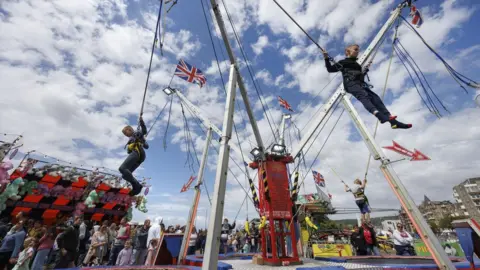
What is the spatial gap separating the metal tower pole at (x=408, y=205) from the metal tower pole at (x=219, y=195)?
3.65 metres

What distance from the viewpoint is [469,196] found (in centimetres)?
7788

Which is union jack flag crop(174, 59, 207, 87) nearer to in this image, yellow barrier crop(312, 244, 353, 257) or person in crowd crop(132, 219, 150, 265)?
person in crowd crop(132, 219, 150, 265)

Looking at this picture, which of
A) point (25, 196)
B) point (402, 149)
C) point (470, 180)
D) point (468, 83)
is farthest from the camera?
point (470, 180)

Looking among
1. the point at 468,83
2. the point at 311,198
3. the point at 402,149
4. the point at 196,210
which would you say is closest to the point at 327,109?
the point at 402,149

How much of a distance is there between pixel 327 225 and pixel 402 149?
68.3 m

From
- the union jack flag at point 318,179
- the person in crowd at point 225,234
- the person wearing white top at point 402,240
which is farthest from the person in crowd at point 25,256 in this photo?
the union jack flag at point 318,179

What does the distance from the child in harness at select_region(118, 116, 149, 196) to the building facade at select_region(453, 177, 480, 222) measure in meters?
101

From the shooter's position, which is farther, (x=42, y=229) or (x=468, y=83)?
(x=42, y=229)

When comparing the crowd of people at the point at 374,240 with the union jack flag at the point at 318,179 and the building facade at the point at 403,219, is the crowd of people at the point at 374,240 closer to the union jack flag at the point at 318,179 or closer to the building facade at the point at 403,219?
the building facade at the point at 403,219

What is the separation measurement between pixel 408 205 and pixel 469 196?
104m

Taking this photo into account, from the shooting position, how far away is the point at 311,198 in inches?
1384

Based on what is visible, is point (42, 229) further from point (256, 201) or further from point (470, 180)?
point (470, 180)

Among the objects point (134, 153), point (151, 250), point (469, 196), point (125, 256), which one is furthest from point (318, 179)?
point (469, 196)

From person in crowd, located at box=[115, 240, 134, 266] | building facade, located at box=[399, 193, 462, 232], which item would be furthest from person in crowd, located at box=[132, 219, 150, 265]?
building facade, located at box=[399, 193, 462, 232]
